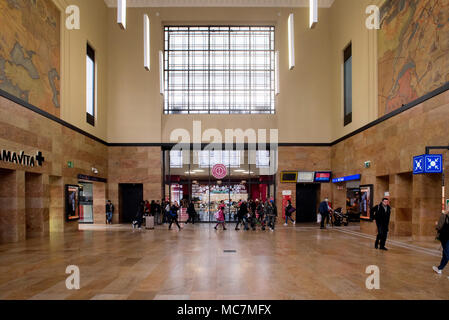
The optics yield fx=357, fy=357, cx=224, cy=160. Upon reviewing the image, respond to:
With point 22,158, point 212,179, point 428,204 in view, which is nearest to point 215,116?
point 212,179

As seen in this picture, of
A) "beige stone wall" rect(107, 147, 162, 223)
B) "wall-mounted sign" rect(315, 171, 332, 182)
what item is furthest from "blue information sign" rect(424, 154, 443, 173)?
"beige stone wall" rect(107, 147, 162, 223)

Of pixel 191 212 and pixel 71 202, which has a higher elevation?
pixel 71 202

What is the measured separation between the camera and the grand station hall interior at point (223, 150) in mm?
8117

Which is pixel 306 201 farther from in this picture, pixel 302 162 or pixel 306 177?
pixel 302 162

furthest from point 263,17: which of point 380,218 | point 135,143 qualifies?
point 380,218

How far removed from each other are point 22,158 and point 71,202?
4670mm

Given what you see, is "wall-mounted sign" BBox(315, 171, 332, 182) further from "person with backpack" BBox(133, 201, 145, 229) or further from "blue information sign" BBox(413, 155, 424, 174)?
"person with backpack" BBox(133, 201, 145, 229)

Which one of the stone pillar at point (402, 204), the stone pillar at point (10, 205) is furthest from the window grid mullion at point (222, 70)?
the stone pillar at point (10, 205)

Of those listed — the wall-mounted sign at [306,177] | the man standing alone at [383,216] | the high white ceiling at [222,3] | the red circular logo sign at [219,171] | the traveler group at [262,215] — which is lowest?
the traveler group at [262,215]

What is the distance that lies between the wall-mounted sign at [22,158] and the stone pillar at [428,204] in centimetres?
1482

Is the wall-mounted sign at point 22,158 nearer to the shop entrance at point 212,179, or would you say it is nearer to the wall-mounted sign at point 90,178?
the wall-mounted sign at point 90,178

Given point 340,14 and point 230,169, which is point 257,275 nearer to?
point 230,169

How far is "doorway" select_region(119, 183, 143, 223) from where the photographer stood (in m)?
23.1

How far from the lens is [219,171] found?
2272 cm
